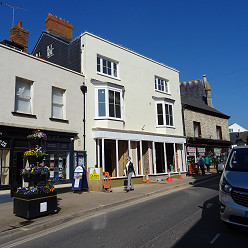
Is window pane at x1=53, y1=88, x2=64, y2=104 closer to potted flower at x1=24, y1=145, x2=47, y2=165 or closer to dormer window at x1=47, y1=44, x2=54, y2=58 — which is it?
potted flower at x1=24, y1=145, x2=47, y2=165

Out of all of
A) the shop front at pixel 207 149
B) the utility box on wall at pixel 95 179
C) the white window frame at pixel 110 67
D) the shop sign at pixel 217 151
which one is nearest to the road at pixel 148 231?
the utility box on wall at pixel 95 179

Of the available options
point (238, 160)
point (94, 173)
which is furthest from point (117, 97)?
point (238, 160)

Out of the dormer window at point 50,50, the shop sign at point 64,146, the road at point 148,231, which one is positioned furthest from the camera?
the dormer window at point 50,50

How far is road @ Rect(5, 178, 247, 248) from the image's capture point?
4546 millimetres

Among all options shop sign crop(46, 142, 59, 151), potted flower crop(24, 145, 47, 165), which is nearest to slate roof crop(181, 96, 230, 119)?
shop sign crop(46, 142, 59, 151)

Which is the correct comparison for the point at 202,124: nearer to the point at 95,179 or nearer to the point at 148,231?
the point at 95,179

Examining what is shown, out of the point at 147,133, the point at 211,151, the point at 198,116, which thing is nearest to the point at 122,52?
the point at 147,133

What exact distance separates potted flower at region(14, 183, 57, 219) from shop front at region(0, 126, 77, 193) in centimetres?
223

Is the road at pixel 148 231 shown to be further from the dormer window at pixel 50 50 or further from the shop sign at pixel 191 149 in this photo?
the shop sign at pixel 191 149

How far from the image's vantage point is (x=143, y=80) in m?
17.8

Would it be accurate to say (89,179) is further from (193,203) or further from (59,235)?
(59,235)

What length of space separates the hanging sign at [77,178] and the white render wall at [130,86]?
4.73ft

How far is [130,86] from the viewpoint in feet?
54.4

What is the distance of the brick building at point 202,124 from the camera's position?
874 inches
